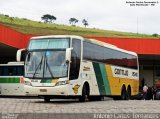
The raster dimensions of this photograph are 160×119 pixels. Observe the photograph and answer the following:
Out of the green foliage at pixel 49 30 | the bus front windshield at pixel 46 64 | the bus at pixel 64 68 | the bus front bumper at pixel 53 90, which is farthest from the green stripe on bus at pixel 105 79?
the green foliage at pixel 49 30

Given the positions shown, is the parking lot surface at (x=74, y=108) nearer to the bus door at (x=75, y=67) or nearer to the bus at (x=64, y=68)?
the bus at (x=64, y=68)

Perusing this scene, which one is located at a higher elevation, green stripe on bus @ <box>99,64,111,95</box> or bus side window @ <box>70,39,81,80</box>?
bus side window @ <box>70,39,81,80</box>

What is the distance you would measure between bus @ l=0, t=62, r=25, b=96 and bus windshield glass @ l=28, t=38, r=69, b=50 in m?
13.4

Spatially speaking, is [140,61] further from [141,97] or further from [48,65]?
[48,65]

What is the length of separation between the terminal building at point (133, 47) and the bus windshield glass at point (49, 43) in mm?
11375

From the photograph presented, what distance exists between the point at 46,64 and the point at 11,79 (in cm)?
1491

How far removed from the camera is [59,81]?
2111 centimetres

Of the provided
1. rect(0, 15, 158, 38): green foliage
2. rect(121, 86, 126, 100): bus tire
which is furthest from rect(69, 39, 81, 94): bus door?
rect(0, 15, 158, 38): green foliage

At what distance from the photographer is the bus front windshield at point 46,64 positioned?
21.2 metres

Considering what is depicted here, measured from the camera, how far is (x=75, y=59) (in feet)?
71.9

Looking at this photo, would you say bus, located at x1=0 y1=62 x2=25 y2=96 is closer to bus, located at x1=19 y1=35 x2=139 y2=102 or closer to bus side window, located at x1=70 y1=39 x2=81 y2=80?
bus, located at x1=19 y1=35 x2=139 y2=102

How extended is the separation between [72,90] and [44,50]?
2.11 m

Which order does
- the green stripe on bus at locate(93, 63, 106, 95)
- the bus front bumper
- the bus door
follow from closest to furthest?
the bus front bumper → the bus door → the green stripe on bus at locate(93, 63, 106, 95)

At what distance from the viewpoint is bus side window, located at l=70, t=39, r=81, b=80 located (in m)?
21.6
